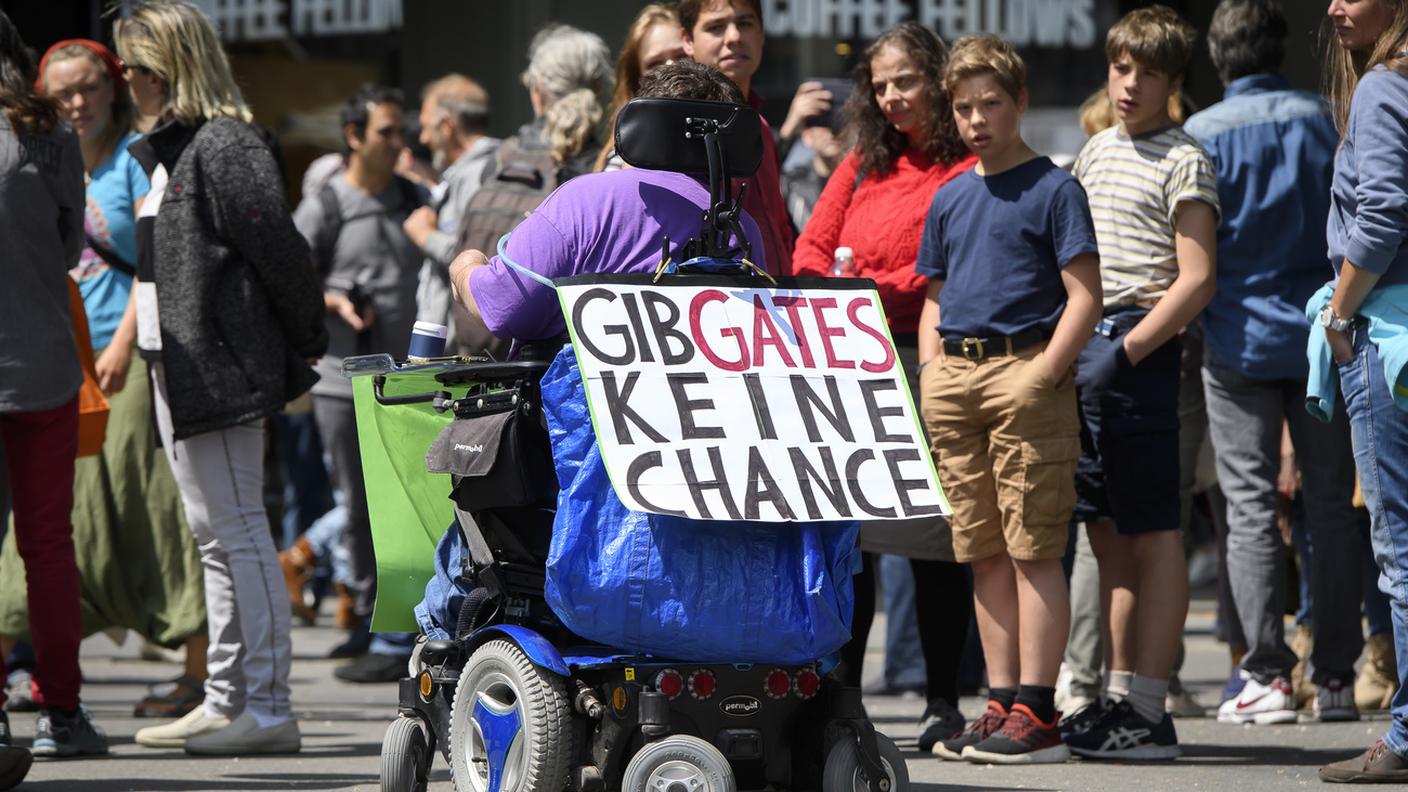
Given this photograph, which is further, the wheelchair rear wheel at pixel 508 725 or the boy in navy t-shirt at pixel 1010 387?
the boy in navy t-shirt at pixel 1010 387

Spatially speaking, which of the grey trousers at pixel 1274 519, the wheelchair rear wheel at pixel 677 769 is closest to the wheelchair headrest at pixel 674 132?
the wheelchair rear wheel at pixel 677 769

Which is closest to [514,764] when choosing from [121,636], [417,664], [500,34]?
[417,664]

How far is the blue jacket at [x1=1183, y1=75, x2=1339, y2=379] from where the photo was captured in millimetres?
6484

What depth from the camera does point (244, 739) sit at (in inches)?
233

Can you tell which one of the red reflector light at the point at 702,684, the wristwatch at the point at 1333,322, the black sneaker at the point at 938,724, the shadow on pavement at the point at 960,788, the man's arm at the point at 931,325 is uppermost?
the wristwatch at the point at 1333,322

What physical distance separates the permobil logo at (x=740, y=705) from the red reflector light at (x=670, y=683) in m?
0.10

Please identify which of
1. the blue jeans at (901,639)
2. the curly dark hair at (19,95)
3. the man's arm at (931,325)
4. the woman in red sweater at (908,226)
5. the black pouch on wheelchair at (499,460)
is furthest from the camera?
the blue jeans at (901,639)

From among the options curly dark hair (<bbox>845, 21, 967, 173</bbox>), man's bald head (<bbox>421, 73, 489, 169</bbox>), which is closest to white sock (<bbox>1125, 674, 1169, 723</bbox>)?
curly dark hair (<bbox>845, 21, 967, 173</bbox>)

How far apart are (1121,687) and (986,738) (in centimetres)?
64

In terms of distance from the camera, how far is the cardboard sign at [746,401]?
3.97 m

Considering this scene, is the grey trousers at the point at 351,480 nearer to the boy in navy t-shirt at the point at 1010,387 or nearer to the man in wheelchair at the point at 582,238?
the boy in navy t-shirt at the point at 1010,387

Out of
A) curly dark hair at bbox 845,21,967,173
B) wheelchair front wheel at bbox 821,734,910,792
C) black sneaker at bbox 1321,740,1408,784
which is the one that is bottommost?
black sneaker at bbox 1321,740,1408,784

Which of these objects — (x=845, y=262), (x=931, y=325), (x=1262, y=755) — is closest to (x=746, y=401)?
(x=931, y=325)

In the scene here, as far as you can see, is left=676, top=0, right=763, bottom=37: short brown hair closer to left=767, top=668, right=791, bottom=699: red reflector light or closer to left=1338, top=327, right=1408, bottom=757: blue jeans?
left=1338, top=327, right=1408, bottom=757: blue jeans
